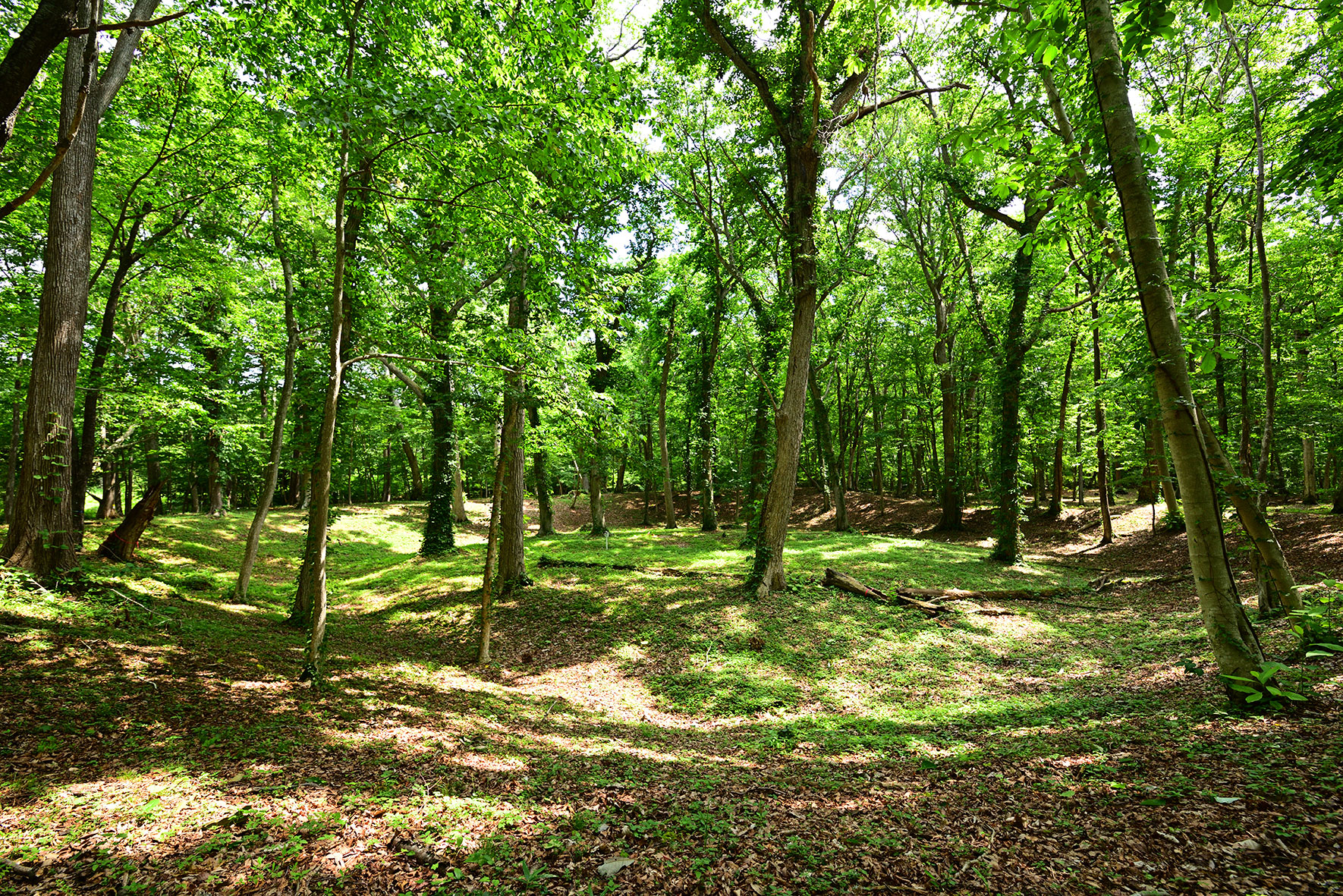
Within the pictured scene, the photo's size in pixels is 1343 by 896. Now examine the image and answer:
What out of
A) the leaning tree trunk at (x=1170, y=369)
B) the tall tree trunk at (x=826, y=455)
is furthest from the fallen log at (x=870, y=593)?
the tall tree trunk at (x=826, y=455)

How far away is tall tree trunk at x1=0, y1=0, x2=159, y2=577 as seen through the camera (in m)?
6.64

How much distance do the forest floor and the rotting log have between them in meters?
1.42

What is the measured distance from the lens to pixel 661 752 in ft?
17.7

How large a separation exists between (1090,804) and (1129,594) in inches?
425

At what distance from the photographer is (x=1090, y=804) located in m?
3.18

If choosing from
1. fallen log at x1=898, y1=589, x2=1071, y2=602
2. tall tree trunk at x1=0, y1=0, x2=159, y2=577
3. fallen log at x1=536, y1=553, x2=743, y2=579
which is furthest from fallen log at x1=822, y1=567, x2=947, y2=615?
tall tree trunk at x1=0, y1=0, x2=159, y2=577

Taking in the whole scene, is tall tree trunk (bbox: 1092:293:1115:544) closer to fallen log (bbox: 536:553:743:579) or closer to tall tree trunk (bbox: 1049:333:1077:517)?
tall tree trunk (bbox: 1049:333:1077:517)

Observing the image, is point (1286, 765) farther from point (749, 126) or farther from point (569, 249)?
point (749, 126)

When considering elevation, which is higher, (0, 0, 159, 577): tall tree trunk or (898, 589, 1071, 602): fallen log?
(0, 0, 159, 577): tall tree trunk

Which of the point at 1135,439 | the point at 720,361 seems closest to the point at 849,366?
the point at 720,361

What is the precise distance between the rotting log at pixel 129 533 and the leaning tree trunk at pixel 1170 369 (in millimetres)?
16929

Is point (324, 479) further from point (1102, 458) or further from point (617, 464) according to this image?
point (1102, 458)

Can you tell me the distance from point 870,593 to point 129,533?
54.2 feet

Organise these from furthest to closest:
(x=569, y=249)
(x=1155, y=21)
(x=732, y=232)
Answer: (x=732, y=232) → (x=569, y=249) → (x=1155, y=21)
